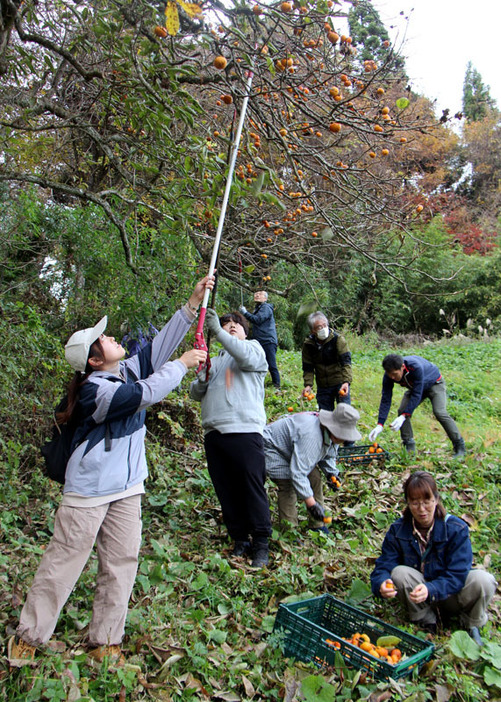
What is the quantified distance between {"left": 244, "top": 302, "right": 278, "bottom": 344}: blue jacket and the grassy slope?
2.05 meters

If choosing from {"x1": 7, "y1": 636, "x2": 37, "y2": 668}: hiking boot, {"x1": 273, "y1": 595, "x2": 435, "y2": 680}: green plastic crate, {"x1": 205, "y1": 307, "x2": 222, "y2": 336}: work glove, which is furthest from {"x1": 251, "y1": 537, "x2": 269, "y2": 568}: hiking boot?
{"x1": 7, "y1": 636, "x2": 37, "y2": 668}: hiking boot

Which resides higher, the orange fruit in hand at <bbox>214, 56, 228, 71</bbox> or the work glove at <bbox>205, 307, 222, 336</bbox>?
the orange fruit in hand at <bbox>214, 56, 228, 71</bbox>

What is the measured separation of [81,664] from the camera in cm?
231

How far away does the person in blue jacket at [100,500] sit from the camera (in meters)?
2.24

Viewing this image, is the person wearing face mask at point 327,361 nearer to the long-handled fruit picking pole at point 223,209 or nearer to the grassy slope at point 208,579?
the grassy slope at point 208,579

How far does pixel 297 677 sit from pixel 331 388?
130 inches

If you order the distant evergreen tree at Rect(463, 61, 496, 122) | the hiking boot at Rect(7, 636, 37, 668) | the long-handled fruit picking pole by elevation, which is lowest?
the hiking boot at Rect(7, 636, 37, 668)

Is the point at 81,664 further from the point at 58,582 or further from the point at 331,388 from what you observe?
the point at 331,388

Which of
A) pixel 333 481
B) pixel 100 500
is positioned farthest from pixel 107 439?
pixel 333 481

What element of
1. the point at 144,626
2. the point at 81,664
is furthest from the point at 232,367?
the point at 81,664

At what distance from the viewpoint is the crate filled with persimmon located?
209 inches

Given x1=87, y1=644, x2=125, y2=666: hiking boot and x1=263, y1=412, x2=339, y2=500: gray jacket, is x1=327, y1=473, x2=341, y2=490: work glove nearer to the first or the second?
x1=263, y1=412, x2=339, y2=500: gray jacket

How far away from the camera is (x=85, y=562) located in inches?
92.0

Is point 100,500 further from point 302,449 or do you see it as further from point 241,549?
point 302,449
